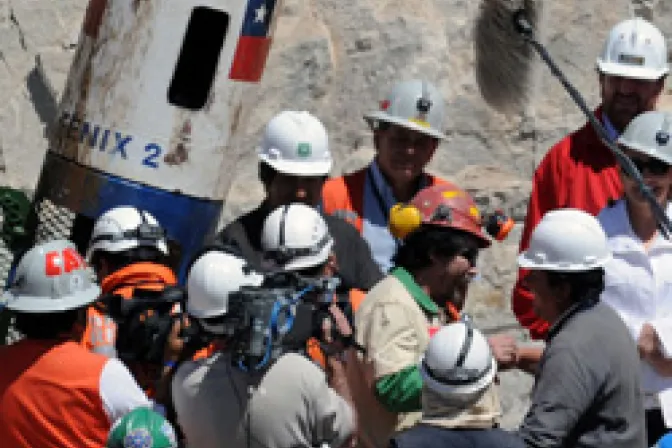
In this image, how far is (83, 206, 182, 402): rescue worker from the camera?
21.6ft

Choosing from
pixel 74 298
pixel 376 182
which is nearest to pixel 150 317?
pixel 74 298

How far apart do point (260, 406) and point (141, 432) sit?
45 cm

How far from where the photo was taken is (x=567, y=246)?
612 cm

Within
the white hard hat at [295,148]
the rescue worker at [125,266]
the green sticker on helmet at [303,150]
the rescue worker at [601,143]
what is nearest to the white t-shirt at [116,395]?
the rescue worker at [125,266]

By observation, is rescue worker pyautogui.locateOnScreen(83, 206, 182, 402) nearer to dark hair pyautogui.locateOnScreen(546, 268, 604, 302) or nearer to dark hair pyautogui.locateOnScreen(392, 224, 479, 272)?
dark hair pyautogui.locateOnScreen(392, 224, 479, 272)

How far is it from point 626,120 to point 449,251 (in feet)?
5.19

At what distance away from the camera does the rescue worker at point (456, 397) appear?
547 centimetres

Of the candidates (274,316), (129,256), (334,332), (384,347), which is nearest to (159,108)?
(129,256)

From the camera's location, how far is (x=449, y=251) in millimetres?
6449

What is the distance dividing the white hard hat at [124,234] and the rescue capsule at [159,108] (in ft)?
3.74

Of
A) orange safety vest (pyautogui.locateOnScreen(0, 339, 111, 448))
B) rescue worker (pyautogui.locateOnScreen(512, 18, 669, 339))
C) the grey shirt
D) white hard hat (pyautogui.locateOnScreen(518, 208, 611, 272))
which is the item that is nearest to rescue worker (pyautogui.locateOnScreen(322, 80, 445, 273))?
rescue worker (pyautogui.locateOnScreen(512, 18, 669, 339))

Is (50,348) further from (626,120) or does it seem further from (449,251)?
(626,120)

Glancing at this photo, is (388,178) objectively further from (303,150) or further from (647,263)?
(647,263)

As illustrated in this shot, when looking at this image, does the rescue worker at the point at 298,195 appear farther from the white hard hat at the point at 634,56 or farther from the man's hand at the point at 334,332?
the white hard hat at the point at 634,56
